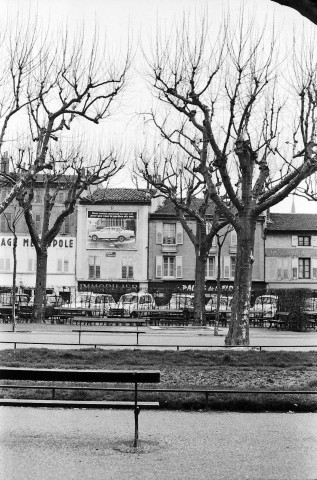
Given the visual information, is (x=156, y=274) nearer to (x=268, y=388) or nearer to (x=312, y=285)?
(x=312, y=285)

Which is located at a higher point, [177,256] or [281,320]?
[177,256]

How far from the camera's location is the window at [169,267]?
187ft

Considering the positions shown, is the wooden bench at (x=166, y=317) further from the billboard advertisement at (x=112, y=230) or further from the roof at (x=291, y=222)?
the roof at (x=291, y=222)

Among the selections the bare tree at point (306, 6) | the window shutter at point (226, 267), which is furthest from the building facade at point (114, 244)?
the bare tree at point (306, 6)

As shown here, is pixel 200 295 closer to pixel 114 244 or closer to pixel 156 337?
pixel 156 337

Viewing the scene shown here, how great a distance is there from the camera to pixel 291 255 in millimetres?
57156

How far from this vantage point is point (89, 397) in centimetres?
1049

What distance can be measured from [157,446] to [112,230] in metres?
50.0

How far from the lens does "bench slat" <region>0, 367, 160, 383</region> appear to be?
7.88 m

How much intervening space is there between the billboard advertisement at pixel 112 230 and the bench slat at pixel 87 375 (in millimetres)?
48923

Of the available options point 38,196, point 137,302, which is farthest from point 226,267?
point 137,302

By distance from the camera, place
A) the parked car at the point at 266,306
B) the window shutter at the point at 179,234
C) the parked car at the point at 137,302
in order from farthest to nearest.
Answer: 1. the window shutter at the point at 179,234
2. the parked car at the point at 137,302
3. the parked car at the point at 266,306

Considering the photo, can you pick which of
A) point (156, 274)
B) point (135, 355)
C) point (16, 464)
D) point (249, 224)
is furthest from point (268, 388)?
point (156, 274)

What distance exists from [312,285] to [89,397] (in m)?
48.6
